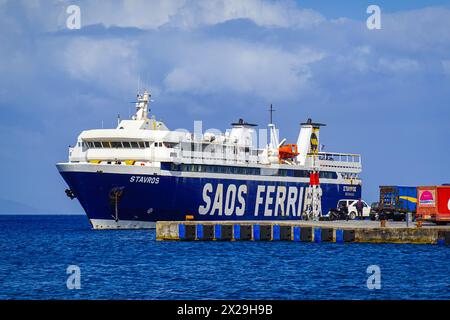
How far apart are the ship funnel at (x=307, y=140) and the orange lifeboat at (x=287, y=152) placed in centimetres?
193

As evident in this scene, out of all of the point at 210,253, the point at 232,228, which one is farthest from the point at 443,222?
the point at 210,253

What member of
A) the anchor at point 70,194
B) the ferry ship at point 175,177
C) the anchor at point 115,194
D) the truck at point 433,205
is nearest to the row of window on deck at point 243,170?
the ferry ship at point 175,177

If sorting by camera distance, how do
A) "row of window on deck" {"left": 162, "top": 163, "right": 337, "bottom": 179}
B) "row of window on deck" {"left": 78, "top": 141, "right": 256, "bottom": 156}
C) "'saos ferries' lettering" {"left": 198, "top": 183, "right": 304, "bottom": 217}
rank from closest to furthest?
1. "row of window on deck" {"left": 78, "top": 141, "right": 256, "bottom": 156}
2. "row of window on deck" {"left": 162, "top": 163, "right": 337, "bottom": 179}
3. "'saos ferries' lettering" {"left": 198, "top": 183, "right": 304, "bottom": 217}

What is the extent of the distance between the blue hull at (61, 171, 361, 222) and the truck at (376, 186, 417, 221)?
36.0 ft

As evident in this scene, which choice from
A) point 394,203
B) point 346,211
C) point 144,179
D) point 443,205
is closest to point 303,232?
point 443,205

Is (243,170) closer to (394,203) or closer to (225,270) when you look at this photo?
(394,203)

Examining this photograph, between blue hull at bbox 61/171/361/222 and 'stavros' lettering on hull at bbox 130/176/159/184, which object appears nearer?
'stavros' lettering on hull at bbox 130/176/159/184

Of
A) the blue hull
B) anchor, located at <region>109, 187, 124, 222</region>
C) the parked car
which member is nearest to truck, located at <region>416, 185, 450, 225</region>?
the parked car

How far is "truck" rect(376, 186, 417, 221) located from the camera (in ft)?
250

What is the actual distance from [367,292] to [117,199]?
127 feet

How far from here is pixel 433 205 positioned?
60.0 m

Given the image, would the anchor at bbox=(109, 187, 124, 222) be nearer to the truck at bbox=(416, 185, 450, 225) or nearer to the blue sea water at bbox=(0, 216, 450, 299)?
the blue sea water at bbox=(0, 216, 450, 299)

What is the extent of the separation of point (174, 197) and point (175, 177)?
5.08 ft
